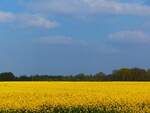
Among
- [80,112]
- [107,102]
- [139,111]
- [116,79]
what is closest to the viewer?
[139,111]

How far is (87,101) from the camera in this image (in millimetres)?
22484

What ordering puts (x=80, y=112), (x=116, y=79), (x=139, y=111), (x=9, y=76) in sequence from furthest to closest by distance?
1. (x=9, y=76)
2. (x=116, y=79)
3. (x=80, y=112)
4. (x=139, y=111)

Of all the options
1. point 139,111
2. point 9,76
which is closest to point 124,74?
point 9,76

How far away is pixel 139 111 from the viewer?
1844cm

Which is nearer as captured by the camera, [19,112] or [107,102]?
[19,112]

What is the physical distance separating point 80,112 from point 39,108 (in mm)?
1724

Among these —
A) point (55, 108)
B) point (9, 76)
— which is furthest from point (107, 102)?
point (9, 76)

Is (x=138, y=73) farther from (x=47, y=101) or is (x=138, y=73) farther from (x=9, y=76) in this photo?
(x=47, y=101)

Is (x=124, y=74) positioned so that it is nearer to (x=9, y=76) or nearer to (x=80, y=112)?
(x=9, y=76)

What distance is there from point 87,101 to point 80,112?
8.86 ft

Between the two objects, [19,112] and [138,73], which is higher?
[138,73]

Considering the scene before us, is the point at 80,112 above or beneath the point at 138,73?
beneath

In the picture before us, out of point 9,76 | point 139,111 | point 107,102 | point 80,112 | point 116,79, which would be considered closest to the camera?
point 139,111

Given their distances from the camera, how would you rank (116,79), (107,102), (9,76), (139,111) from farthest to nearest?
(9,76), (116,79), (107,102), (139,111)
